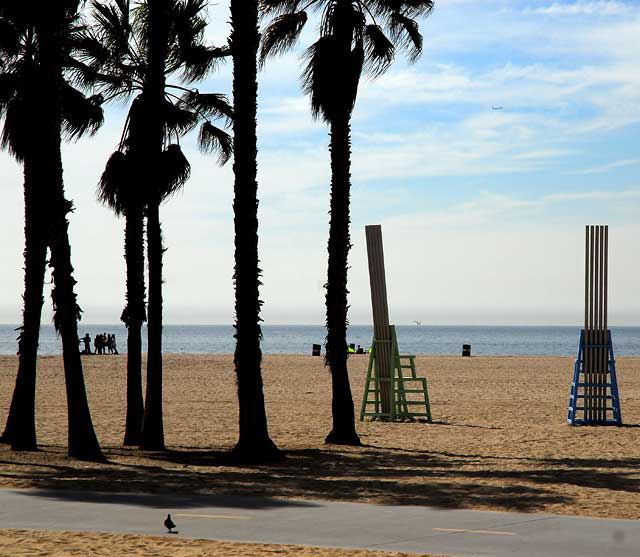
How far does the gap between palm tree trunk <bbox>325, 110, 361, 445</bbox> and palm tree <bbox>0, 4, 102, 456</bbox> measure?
4.59m

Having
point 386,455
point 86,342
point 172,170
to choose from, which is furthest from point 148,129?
point 86,342

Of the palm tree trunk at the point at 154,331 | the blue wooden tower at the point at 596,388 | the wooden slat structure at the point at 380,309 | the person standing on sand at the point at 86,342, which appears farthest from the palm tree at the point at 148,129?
the person standing on sand at the point at 86,342

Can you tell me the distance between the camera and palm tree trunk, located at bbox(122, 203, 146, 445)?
17.1 metres

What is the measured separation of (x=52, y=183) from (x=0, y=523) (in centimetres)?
693

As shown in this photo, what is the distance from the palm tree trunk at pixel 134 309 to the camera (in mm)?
17062

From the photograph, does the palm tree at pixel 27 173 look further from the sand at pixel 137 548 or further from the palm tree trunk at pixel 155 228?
the sand at pixel 137 548

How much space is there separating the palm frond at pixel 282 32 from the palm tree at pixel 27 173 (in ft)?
10.4

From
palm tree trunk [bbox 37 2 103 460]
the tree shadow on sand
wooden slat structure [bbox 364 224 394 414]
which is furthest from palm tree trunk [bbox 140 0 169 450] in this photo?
wooden slat structure [bbox 364 224 394 414]

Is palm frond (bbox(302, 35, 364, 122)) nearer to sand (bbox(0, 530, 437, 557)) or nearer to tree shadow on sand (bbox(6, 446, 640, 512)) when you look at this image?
tree shadow on sand (bbox(6, 446, 640, 512))

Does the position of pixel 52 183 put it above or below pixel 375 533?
above

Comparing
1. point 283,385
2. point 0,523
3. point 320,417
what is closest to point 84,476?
point 0,523

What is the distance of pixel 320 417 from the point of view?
22.1 meters

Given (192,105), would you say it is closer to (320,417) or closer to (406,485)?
(320,417)

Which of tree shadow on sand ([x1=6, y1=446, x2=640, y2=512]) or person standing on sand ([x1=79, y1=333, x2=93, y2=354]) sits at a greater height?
person standing on sand ([x1=79, y1=333, x2=93, y2=354])
